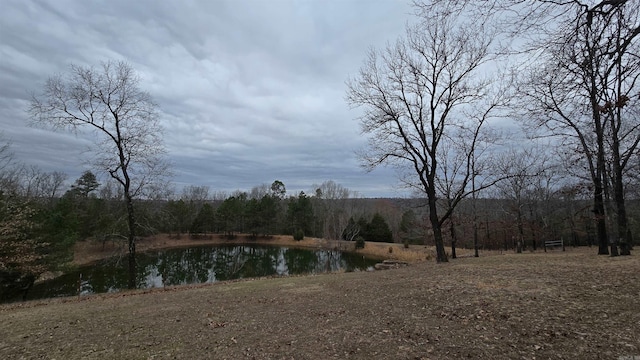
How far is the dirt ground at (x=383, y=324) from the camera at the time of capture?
444 centimetres

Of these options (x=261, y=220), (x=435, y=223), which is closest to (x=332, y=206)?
(x=261, y=220)

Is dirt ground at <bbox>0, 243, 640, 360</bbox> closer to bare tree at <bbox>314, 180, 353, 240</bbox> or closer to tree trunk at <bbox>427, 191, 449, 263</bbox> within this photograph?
tree trunk at <bbox>427, 191, 449, 263</bbox>

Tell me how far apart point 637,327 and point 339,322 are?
4.45m

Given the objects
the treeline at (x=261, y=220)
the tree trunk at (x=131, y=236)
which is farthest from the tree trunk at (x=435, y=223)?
the tree trunk at (x=131, y=236)

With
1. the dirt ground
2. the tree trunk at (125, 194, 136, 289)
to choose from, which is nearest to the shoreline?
the tree trunk at (125, 194, 136, 289)

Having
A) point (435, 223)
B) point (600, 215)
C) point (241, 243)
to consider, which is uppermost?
point (600, 215)

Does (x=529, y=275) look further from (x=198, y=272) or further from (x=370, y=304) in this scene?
(x=198, y=272)

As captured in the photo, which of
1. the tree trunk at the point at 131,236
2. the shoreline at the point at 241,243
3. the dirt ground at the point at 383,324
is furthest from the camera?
the shoreline at the point at 241,243

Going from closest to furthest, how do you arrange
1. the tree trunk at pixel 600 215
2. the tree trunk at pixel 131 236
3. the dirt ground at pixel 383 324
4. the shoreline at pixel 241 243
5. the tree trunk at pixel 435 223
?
the dirt ground at pixel 383 324, the tree trunk at pixel 600 215, the tree trunk at pixel 131 236, the tree trunk at pixel 435 223, the shoreline at pixel 241 243

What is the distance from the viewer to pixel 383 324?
571 cm

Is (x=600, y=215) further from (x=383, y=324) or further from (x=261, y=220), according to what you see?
(x=261, y=220)

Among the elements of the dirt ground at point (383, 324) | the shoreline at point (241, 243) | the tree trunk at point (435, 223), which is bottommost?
the shoreline at point (241, 243)

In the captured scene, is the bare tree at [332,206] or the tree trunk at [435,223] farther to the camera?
the bare tree at [332,206]

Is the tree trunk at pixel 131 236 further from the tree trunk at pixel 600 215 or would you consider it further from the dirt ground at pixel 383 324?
the tree trunk at pixel 600 215
